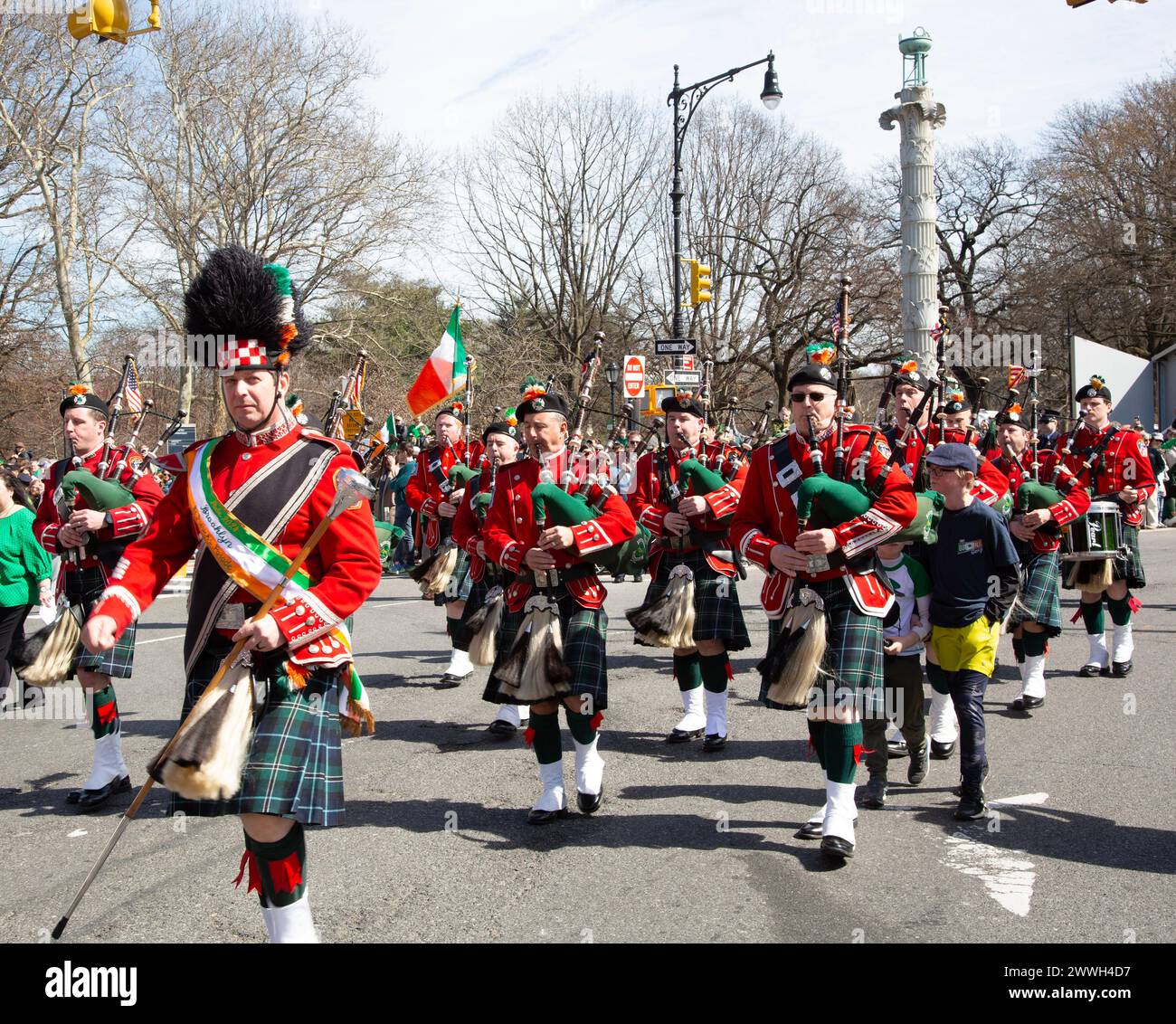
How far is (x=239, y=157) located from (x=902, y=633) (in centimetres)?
2596

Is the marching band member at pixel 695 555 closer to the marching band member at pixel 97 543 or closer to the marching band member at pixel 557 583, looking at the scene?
the marching band member at pixel 557 583

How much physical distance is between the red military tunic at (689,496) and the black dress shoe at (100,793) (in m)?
3.37

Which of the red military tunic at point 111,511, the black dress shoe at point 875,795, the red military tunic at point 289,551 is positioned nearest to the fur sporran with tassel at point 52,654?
the red military tunic at point 111,511

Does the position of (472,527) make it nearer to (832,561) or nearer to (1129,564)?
(832,561)

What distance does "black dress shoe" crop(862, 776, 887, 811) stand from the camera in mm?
5836

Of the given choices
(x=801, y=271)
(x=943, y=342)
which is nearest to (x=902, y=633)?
(x=943, y=342)

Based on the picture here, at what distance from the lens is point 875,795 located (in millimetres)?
5863

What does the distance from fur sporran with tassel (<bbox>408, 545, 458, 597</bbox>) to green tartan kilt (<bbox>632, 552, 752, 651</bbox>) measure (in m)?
2.56

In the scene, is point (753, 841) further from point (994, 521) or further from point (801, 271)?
point (801, 271)

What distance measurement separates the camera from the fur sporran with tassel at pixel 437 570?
931cm

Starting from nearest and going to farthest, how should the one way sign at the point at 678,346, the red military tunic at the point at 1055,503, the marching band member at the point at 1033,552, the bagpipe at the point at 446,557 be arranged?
the marching band member at the point at 1033,552, the red military tunic at the point at 1055,503, the bagpipe at the point at 446,557, the one way sign at the point at 678,346

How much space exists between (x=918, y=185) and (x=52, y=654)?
79.6ft

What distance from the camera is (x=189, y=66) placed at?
27.0m

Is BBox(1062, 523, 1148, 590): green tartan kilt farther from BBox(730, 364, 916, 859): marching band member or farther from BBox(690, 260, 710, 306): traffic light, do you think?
BBox(690, 260, 710, 306): traffic light
